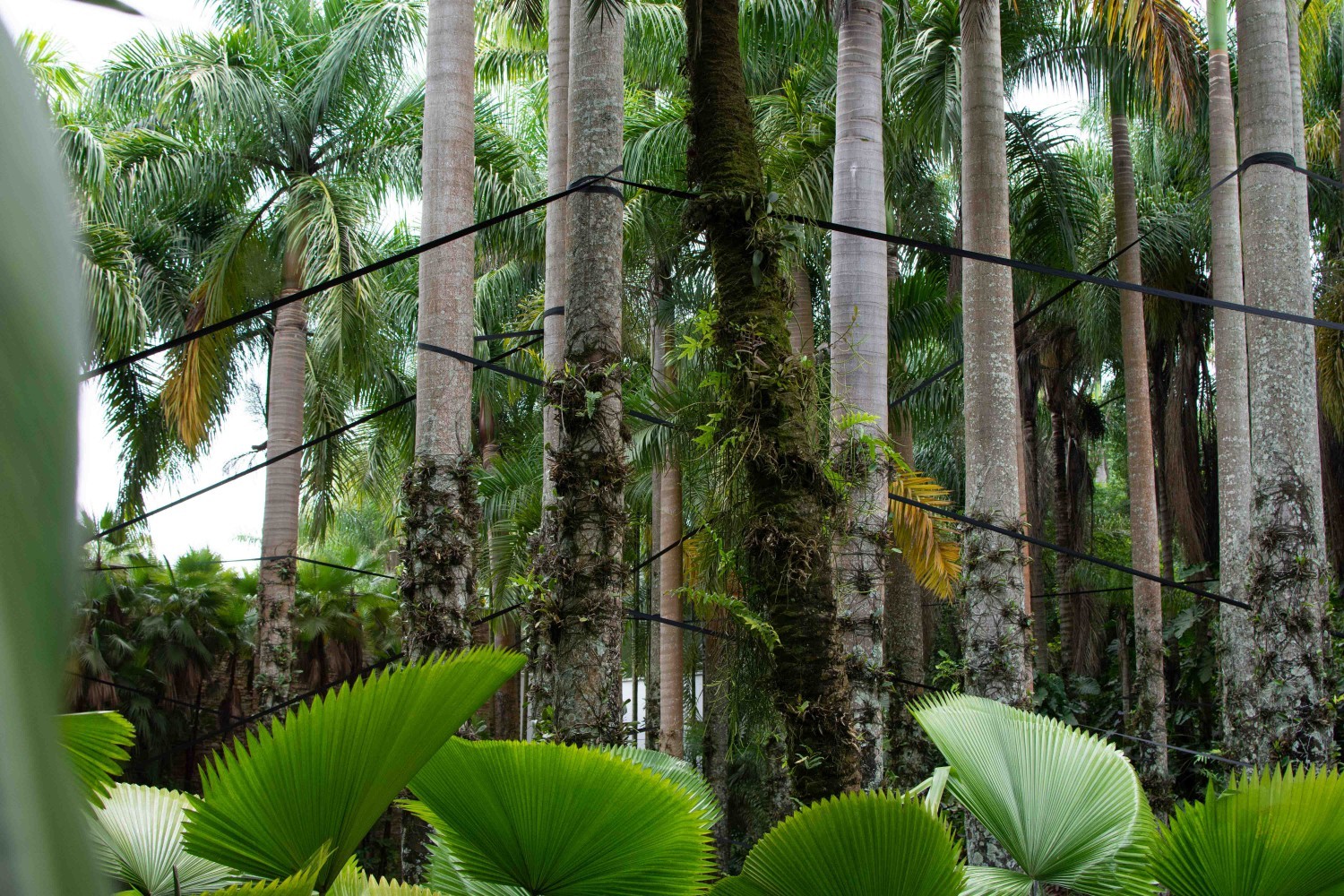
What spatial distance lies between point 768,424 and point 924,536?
5947mm

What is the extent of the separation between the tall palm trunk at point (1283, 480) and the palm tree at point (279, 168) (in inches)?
385

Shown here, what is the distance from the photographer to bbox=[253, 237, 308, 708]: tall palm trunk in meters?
13.5

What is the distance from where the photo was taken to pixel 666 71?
1689cm

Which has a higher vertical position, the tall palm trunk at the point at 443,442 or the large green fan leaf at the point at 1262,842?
the tall palm trunk at the point at 443,442

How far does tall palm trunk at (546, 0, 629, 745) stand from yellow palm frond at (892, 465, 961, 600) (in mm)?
4669

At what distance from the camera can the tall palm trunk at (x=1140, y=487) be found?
1464cm

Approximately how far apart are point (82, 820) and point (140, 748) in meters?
19.0

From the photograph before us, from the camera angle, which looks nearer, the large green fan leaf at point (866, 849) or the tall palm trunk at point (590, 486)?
the large green fan leaf at point (866, 849)

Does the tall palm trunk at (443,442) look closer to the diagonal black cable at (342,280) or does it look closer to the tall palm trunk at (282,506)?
the diagonal black cable at (342,280)

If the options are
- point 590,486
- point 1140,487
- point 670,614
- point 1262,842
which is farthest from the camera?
point 670,614

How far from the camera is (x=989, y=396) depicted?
29.5 feet

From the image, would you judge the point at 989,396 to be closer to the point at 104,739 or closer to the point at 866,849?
the point at 866,849

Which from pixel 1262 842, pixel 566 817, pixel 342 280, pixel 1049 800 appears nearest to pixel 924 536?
pixel 342 280

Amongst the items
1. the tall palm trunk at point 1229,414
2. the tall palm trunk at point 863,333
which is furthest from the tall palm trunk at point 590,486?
the tall palm trunk at point 1229,414
